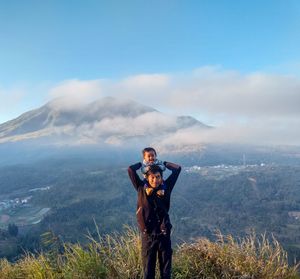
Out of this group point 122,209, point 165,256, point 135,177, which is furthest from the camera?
point 122,209

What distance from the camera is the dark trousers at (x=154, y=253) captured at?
17.2 feet

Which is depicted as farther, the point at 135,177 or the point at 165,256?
the point at 135,177

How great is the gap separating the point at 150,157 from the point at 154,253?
1315 mm

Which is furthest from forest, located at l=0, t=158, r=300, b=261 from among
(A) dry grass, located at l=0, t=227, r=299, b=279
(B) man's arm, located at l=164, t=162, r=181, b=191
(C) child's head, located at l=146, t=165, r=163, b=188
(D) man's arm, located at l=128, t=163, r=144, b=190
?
(C) child's head, located at l=146, t=165, r=163, b=188

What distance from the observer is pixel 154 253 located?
17.3ft

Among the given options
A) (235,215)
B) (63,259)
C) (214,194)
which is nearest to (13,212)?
(235,215)

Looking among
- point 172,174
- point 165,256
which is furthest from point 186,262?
point 172,174

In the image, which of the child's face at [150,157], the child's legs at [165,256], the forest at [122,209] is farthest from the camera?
the forest at [122,209]

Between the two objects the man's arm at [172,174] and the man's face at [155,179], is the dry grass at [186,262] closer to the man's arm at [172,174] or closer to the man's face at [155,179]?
the man's arm at [172,174]

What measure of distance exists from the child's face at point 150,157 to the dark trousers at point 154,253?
1036 millimetres

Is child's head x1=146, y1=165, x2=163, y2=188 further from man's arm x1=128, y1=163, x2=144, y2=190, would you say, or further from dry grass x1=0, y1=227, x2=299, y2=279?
dry grass x1=0, y1=227, x2=299, y2=279

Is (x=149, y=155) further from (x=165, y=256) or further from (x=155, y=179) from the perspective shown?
(x=165, y=256)

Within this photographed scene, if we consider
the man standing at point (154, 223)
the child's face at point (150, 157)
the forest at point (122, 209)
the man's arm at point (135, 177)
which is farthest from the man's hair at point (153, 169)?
the forest at point (122, 209)

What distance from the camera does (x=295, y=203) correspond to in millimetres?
157125
